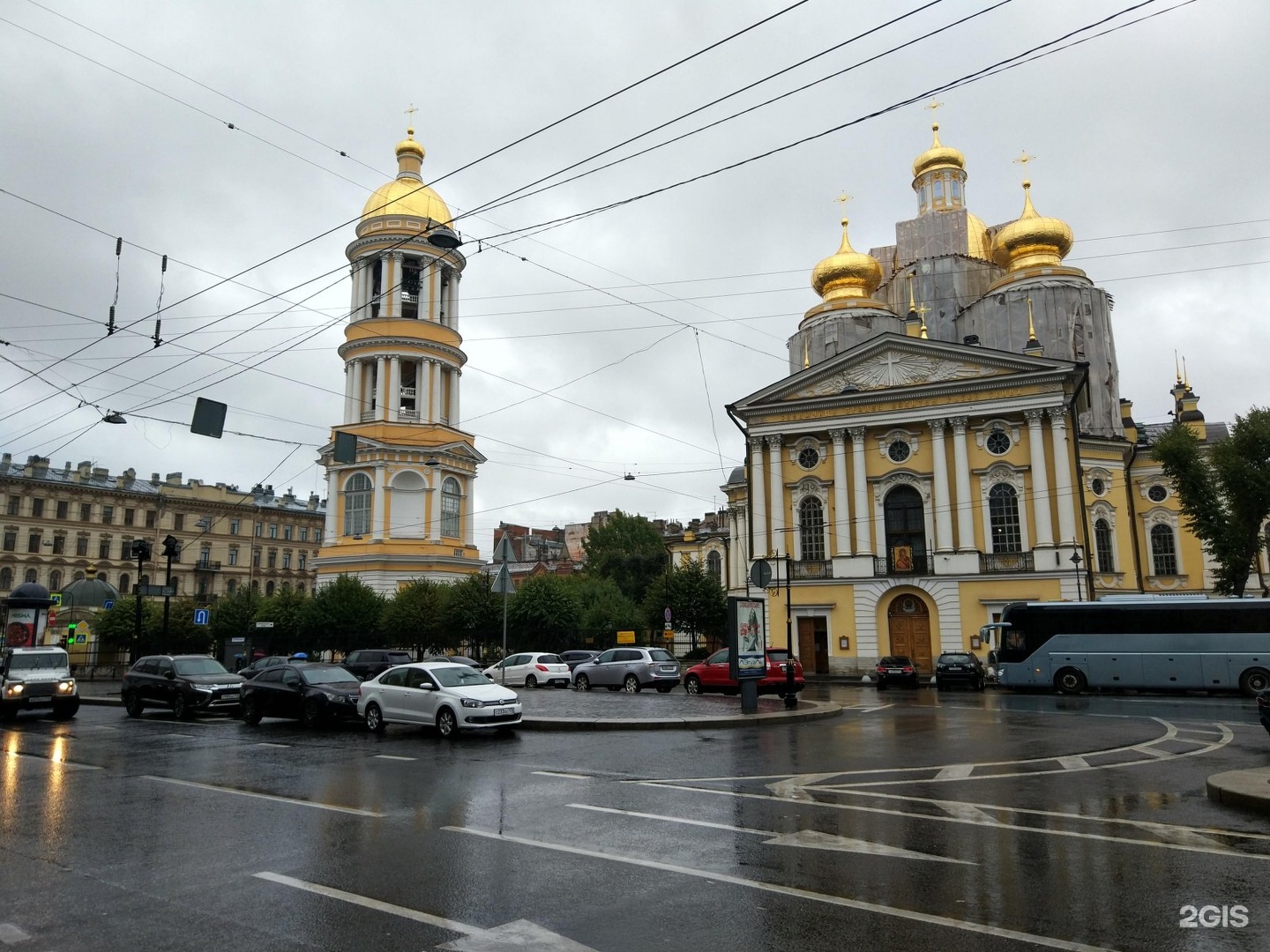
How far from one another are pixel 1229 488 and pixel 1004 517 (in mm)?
9328

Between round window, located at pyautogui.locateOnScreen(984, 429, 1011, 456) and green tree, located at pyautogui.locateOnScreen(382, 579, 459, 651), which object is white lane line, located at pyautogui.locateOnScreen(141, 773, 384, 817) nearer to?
green tree, located at pyautogui.locateOnScreen(382, 579, 459, 651)

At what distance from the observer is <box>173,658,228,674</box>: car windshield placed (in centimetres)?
2412

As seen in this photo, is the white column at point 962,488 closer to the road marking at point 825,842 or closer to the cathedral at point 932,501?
the cathedral at point 932,501

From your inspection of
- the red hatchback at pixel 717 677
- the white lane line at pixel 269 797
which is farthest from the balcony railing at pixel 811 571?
the white lane line at pixel 269 797

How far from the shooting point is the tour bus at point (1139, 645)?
27828 millimetres

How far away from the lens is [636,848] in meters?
8.22

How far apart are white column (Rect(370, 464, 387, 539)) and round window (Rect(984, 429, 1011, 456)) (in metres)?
34.4

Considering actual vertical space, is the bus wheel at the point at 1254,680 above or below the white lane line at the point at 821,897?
above

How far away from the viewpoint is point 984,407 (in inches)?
1718

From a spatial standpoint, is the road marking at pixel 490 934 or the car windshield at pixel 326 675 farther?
the car windshield at pixel 326 675

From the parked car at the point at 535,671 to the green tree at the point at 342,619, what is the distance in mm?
16136

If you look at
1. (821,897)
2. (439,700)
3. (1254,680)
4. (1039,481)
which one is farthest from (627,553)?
(821,897)

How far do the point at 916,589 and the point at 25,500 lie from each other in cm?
6535

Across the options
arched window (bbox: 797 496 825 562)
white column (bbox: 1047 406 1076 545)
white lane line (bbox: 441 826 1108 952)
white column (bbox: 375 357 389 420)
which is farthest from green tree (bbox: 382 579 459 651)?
white lane line (bbox: 441 826 1108 952)
